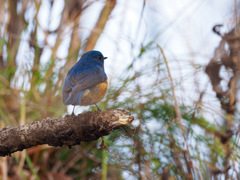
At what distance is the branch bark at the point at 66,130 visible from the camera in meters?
1.73

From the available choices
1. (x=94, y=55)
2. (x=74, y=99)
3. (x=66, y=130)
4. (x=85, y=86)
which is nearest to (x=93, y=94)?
(x=85, y=86)

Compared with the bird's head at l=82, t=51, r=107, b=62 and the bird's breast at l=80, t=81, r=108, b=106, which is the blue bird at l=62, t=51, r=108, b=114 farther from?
the bird's head at l=82, t=51, r=107, b=62

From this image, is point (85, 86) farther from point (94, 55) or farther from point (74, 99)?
point (94, 55)

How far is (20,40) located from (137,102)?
6.43 feet

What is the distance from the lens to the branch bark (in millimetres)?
1732

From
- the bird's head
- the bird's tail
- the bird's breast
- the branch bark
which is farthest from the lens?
the bird's head

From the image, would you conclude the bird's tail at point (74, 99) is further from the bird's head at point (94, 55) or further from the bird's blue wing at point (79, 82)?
the bird's head at point (94, 55)

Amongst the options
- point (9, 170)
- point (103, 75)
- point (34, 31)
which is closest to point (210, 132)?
point (103, 75)

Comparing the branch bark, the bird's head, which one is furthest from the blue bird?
the branch bark

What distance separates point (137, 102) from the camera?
3271mm

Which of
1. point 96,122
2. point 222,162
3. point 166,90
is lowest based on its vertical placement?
point 222,162

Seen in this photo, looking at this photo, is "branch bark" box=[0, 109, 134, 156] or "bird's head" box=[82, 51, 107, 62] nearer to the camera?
"branch bark" box=[0, 109, 134, 156]

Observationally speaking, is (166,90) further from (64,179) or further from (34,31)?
(34,31)

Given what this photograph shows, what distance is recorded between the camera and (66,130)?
1.82 metres
